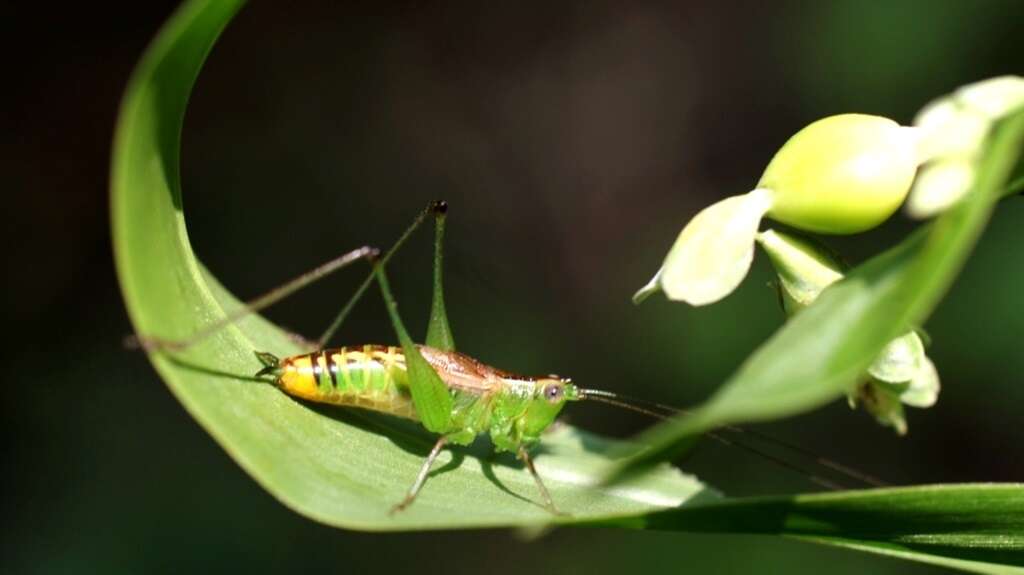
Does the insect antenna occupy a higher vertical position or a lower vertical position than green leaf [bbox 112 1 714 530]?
lower

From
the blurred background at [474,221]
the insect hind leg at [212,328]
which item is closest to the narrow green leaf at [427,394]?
the insect hind leg at [212,328]

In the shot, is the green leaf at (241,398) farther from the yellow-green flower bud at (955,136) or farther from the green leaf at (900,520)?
the yellow-green flower bud at (955,136)

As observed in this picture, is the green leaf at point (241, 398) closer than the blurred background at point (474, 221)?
Yes

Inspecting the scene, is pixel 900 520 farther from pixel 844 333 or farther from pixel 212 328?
pixel 212 328

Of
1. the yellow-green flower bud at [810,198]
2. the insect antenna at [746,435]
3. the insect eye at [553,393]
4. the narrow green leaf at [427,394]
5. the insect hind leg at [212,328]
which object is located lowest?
the insect antenna at [746,435]

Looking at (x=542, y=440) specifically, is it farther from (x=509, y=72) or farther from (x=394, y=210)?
(x=509, y=72)

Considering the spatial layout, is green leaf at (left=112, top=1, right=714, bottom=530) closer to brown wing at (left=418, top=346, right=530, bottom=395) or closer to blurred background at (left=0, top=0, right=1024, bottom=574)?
brown wing at (left=418, top=346, right=530, bottom=395)

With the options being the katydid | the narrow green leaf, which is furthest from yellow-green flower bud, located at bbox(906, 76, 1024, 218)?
the narrow green leaf

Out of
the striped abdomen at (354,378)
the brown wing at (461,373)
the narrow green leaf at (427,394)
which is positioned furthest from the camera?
the brown wing at (461,373)

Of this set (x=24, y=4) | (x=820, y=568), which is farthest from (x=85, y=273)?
(x=820, y=568)
